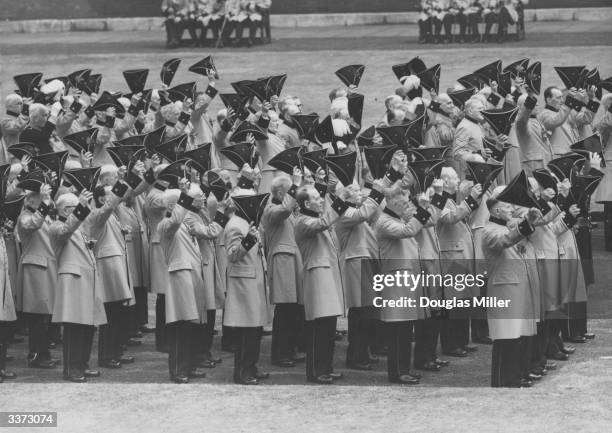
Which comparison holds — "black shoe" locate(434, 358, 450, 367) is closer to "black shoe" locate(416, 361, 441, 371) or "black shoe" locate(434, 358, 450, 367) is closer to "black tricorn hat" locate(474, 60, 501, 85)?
"black shoe" locate(416, 361, 441, 371)

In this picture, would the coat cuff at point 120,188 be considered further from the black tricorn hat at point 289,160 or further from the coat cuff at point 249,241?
the black tricorn hat at point 289,160

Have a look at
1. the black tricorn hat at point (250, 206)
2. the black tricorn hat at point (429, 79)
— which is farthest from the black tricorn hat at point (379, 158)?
the black tricorn hat at point (429, 79)

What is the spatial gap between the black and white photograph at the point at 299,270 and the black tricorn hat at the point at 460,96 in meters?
0.02

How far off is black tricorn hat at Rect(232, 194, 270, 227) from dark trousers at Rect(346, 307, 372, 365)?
4.47 feet

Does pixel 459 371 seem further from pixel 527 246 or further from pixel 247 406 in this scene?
pixel 247 406

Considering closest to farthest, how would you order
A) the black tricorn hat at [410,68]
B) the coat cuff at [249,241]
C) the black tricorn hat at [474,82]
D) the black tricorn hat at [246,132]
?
the coat cuff at [249,241]
the black tricorn hat at [246,132]
the black tricorn hat at [474,82]
the black tricorn hat at [410,68]

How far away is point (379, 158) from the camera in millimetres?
12109

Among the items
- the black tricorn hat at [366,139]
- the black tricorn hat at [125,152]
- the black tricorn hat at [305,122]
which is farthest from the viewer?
the black tricorn hat at [305,122]

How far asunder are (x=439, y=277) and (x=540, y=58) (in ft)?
40.4

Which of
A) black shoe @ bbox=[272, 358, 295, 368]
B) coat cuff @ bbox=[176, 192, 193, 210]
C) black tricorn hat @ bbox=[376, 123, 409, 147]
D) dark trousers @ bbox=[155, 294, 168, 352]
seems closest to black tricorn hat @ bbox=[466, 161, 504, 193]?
black tricorn hat @ bbox=[376, 123, 409, 147]

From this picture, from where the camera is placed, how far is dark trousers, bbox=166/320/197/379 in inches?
465

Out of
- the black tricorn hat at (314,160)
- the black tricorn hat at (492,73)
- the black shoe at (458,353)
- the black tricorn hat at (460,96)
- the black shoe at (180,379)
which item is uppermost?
the black tricorn hat at (492,73)

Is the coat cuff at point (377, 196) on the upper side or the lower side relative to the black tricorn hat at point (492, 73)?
lower

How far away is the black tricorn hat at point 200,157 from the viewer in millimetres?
12148
